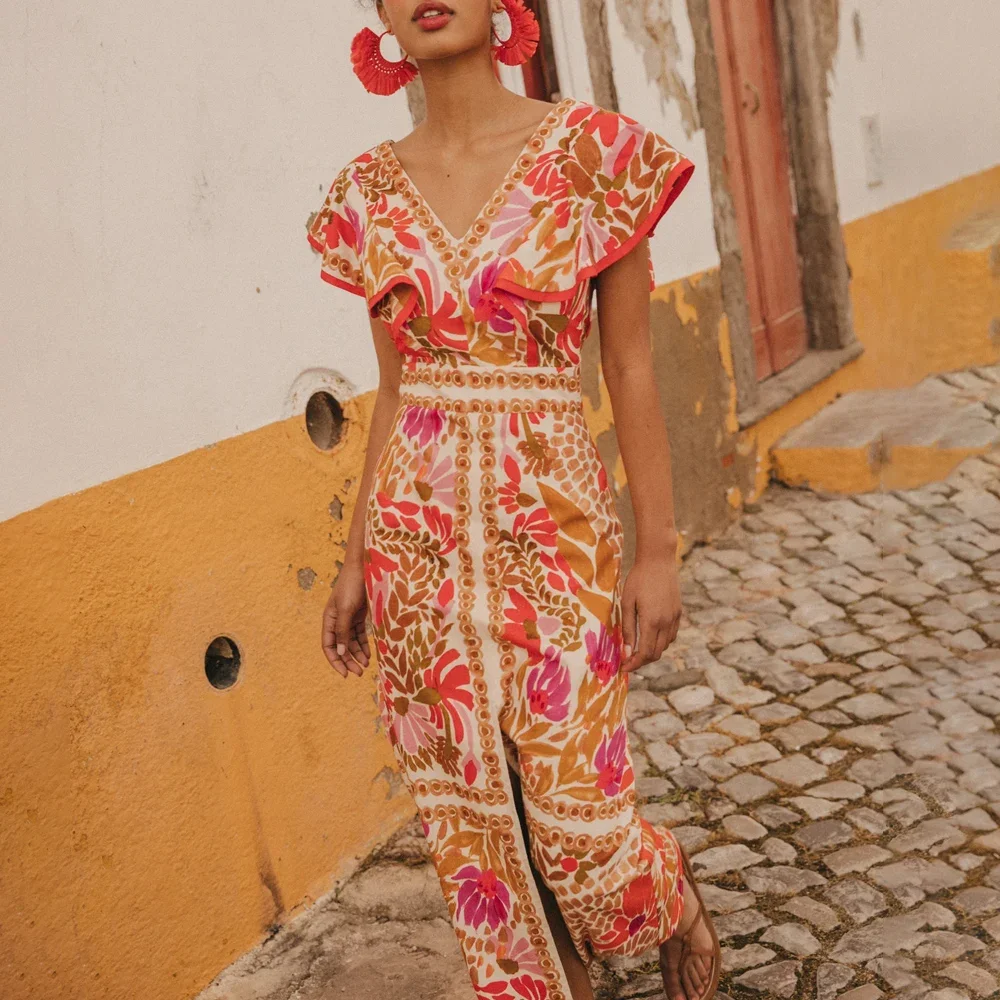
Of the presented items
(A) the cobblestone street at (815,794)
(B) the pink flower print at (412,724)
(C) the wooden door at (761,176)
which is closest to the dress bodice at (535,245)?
(B) the pink flower print at (412,724)

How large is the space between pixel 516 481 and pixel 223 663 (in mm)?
1401

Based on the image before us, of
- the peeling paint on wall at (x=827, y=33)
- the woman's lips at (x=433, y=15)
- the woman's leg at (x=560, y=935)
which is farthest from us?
the peeling paint on wall at (x=827, y=33)

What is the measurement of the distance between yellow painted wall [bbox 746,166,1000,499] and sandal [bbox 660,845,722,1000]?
17.9ft

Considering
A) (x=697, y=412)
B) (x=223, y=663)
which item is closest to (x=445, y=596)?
(x=223, y=663)

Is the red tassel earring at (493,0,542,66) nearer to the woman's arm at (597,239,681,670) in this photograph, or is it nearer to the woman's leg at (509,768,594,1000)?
the woman's arm at (597,239,681,670)

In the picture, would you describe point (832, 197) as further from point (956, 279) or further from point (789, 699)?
point (789, 699)

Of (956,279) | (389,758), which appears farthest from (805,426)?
(389,758)

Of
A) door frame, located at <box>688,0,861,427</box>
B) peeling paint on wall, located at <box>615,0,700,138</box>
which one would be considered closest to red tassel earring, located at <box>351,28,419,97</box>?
peeling paint on wall, located at <box>615,0,700,138</box>

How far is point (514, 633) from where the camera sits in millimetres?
2268

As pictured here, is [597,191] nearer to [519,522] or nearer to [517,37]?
[517,37]

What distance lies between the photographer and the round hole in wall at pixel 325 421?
374 cm

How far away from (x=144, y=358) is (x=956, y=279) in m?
6.96

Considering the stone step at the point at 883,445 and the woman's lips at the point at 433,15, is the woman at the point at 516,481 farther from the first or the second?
the stone step at the point at 883,445

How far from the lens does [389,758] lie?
12.8 ft
